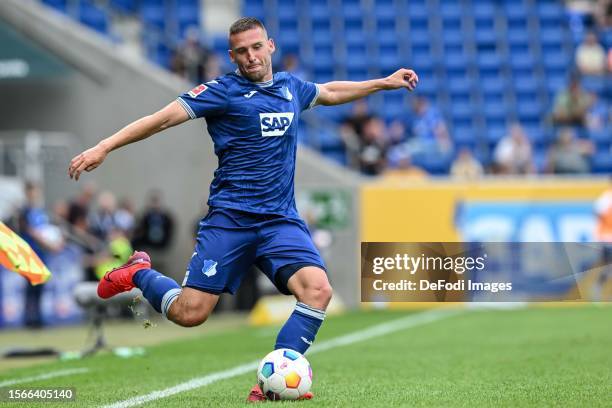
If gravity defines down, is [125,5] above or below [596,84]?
above

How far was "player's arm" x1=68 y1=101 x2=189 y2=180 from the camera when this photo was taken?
7.06 metres

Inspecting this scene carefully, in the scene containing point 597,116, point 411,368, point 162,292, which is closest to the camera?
point 162,292

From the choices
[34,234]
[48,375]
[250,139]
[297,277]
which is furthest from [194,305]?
[34,234]

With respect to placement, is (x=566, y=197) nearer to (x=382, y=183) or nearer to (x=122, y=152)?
(x=382, y=183)

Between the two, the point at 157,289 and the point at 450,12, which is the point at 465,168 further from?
the point at 157,289

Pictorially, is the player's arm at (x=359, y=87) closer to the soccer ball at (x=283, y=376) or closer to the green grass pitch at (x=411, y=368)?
the soccer ball at (x=283, y=376)

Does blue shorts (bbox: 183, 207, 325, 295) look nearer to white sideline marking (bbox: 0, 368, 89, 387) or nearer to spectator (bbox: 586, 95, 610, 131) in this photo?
white sideline marking (bbox: 0, 368, 89, 387)

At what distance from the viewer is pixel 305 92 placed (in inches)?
320

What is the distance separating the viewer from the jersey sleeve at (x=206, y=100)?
24.7ft

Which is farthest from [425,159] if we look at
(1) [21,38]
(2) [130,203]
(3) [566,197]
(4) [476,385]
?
(4) [476,385]

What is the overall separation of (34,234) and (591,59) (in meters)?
12.4

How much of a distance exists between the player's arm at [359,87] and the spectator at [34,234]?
984 cm

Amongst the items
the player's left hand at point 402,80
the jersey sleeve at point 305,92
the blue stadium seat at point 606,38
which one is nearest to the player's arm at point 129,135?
the jersey sleeve at point 305,92

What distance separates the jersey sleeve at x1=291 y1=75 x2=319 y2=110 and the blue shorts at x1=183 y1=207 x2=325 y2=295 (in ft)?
2.69
